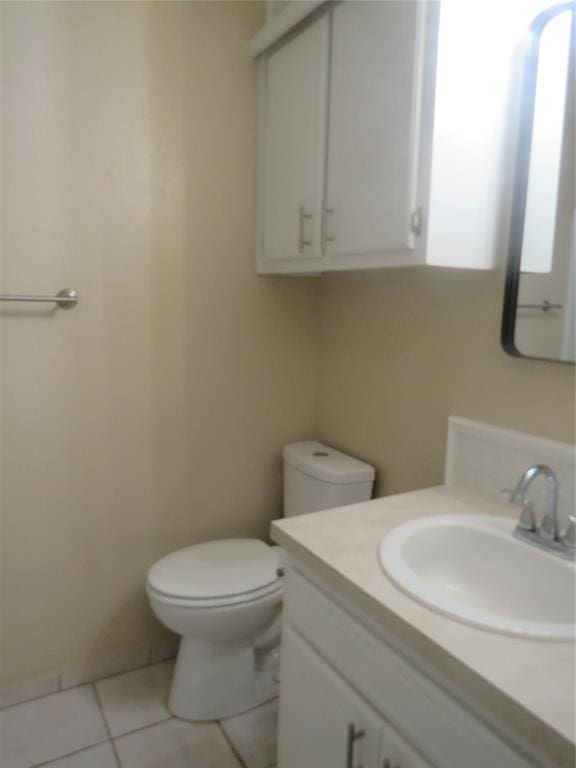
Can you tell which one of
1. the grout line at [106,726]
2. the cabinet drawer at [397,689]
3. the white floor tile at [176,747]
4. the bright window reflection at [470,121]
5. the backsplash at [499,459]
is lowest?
the grout line at [106,726]

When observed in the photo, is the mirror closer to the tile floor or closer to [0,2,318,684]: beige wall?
[0,2,318,684]: beige wall

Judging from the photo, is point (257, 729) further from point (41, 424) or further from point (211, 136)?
point (211, 136)

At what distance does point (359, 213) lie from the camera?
1.29m

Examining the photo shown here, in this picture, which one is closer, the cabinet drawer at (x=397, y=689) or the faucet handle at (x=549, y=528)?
the cabinet drawer at (x=397, y=689)

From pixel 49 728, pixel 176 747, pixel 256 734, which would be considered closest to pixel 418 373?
pixel 256 734

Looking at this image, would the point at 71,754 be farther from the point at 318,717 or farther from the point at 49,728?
the point at 318,717

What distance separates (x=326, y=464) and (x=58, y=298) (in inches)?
37.9

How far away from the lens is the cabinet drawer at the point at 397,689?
2.33ft

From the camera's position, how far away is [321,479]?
169 cm

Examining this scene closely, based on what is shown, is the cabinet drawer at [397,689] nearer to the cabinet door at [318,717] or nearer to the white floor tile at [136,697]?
the cabinet door at [318,717]

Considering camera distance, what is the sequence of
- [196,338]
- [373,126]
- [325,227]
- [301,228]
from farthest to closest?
[196,338], [301,228], [325,227], [373,126]

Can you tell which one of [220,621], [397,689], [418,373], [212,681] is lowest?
[212,681]

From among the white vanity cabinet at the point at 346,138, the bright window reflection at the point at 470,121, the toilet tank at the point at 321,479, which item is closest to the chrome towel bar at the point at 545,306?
the bright window reflection at the point at 470,121

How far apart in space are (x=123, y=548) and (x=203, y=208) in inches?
45.5
